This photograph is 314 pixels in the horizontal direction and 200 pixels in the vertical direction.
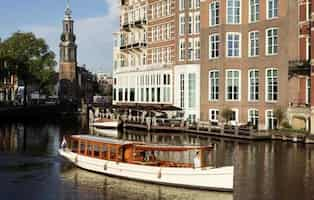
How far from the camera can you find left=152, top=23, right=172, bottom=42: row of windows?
87.8 metres

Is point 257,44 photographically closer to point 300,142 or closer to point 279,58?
point 279,58

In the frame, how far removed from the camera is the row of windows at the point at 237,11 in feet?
229

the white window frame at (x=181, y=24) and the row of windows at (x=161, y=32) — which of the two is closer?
the white window frame at (x=181, y=24)

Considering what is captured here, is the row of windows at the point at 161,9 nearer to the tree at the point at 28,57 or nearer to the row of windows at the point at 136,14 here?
the row of windows at the point at 136,14

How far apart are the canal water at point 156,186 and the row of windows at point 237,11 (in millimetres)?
19467

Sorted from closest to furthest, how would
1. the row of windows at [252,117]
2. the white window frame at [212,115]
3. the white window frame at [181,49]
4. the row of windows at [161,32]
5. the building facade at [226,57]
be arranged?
the building facade at [226,57] → the row of windows at [252,117] → the white window frame at [212,115] → the white window frame at [181,49] → the row of windows at [161,32]

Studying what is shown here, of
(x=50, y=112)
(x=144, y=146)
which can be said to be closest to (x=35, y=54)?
(x=50, y=112)

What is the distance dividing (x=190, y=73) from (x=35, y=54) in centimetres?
5508

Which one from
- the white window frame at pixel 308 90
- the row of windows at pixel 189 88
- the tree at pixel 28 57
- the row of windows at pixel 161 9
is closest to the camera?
the white window frame at pixel 308 90

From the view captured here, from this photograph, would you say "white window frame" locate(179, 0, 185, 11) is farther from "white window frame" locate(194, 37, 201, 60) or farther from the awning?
the awning

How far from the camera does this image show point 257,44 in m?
71.4

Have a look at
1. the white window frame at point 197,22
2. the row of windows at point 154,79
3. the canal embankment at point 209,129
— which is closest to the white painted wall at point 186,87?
the canal embankment at point 209,129

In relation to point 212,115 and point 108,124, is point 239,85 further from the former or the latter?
point 108,124

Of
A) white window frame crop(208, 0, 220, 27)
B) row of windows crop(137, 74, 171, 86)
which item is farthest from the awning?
white window frame crop(208, 0, 220, 27)
